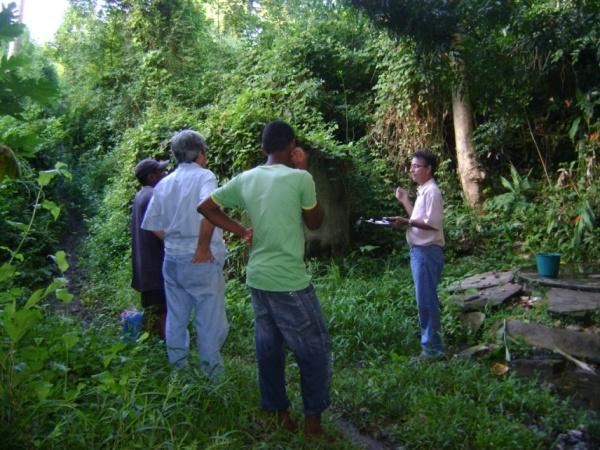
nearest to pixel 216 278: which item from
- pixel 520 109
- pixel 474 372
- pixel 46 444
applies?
pixel 46 444

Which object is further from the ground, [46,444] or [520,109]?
[520,109]

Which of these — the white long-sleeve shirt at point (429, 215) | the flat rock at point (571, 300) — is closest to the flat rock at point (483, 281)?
the flat rock at point (571, 300)

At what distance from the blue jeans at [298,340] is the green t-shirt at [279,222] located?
0.25ft

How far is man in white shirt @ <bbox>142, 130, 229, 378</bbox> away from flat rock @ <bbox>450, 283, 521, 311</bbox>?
3029 millimetres

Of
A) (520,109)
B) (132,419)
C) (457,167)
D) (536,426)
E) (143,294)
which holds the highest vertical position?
(520,109)

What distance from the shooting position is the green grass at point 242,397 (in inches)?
106

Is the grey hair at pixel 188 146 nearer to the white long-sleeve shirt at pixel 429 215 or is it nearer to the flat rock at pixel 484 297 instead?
the white long-sleeve shirt at pixel 429 215

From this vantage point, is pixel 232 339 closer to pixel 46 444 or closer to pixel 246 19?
pixel 46 444

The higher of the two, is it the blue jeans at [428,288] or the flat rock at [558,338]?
the blue jeans at [428,288]

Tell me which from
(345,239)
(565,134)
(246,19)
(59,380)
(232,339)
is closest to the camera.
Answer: (59,380)

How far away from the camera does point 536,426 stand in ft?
12.4

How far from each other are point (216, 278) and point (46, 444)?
1.65 m

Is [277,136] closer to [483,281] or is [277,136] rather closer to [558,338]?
[558,338]

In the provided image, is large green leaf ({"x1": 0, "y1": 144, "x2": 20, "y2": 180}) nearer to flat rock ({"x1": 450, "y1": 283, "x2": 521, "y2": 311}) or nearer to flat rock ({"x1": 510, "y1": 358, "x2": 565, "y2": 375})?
flat rock ({"x1": 510, "y1": 358, "x2": 565, "y2": 375})
